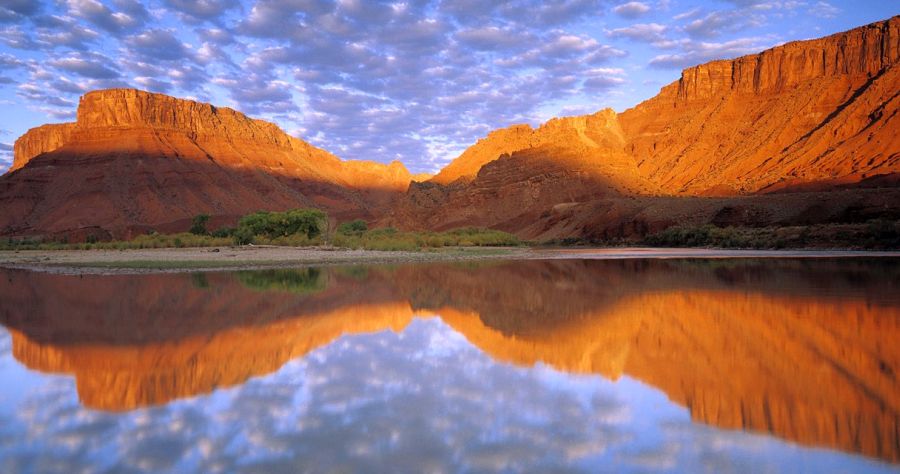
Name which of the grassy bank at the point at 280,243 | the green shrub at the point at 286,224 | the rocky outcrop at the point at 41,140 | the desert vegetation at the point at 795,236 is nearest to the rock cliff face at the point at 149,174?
the rocky outcrop at the point at 41,140

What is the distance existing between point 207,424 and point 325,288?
14.2 m

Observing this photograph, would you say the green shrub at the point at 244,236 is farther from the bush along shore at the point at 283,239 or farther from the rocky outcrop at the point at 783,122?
the rocky outcrop at the point at 783,122

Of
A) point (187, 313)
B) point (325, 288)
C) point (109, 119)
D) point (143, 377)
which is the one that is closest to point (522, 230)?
point (325, 288)

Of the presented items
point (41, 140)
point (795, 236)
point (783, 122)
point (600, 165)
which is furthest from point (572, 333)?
point (41, 140)

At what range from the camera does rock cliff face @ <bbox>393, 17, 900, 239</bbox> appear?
6875cm

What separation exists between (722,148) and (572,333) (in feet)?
305

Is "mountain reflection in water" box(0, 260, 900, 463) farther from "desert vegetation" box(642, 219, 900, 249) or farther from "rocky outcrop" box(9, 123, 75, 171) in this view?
"rocky outcrop" box(9, 123, 75, 171)

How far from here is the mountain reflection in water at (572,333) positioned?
6715 millimetres

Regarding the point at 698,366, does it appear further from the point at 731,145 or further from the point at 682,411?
the point at 731,145

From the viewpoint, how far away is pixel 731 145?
94188 mm

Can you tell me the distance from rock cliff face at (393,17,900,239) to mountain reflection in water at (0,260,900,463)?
41.1 meters

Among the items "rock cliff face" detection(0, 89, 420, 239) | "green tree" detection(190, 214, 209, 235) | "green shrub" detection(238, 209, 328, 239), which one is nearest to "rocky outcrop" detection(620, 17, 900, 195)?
"green shrub" detection(238, 209, 328, 239)

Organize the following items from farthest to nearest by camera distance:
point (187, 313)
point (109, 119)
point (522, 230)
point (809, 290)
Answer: point (109, 119) < point (522, 230) < point (809, 290) < point (187, 313)

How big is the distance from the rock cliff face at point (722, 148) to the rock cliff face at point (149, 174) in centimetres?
3486
